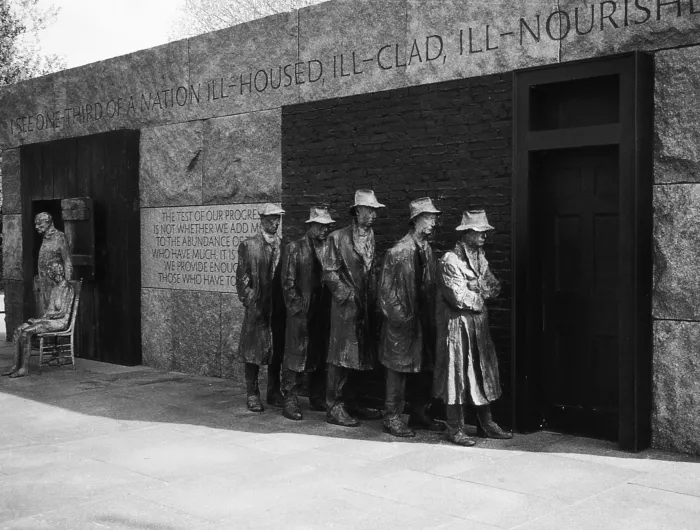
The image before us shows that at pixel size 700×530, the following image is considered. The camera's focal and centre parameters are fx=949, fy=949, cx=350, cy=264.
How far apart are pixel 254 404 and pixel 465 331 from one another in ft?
8.33

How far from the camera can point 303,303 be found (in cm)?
881

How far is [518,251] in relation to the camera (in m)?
8.00

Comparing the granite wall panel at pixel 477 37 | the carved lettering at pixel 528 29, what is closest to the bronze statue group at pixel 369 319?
the granite wall panel at pixel 477 37

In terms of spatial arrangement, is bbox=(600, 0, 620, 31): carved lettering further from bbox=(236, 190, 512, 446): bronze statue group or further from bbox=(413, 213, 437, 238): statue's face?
bbox=(413, 213, 437, 238): statue's face

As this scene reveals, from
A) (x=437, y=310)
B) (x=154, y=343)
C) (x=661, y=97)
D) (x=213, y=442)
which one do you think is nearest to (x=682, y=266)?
(x=661, y=97)

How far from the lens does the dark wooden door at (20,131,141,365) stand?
39.9 feet

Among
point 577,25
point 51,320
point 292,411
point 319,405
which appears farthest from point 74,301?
point 577,25

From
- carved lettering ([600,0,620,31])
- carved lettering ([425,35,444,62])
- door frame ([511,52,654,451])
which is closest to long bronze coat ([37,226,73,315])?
carved lettering ([425,35,444,62])

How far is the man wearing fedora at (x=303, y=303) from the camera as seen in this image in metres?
8.75

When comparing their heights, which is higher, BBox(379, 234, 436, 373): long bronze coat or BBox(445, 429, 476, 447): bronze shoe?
BBox(379, 234, 436, 373): long bronze coat

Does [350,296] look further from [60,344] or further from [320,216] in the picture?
[60,344]

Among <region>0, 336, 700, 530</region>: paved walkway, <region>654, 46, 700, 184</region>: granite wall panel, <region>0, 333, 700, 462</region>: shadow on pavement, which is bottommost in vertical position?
<region>0, 336, 700, 530</region>: paved walkway

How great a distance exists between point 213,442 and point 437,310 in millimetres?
2131

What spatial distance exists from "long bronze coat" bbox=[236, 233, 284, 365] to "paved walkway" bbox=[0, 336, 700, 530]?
61 cm
